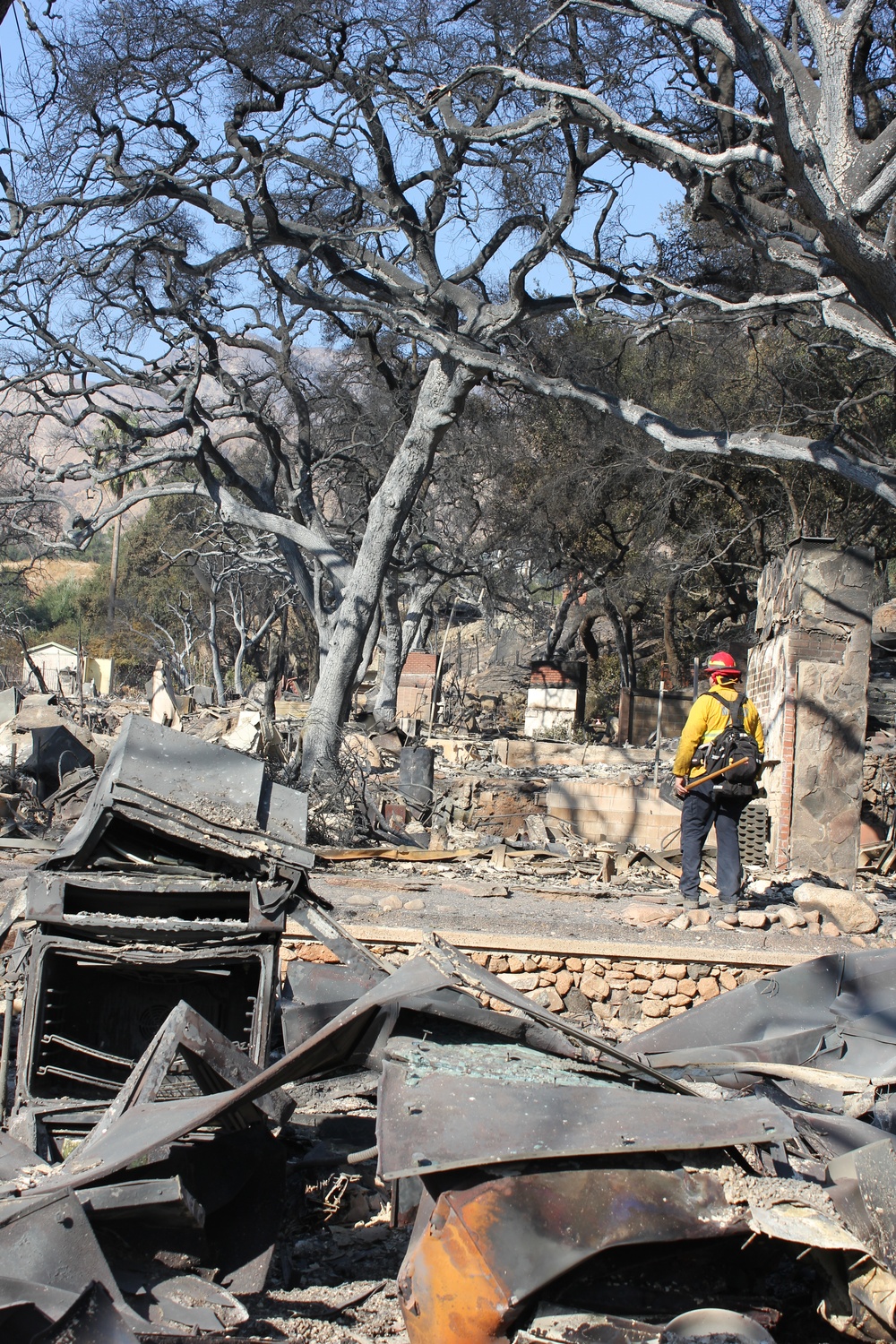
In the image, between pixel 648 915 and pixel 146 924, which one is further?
pixel 648 915

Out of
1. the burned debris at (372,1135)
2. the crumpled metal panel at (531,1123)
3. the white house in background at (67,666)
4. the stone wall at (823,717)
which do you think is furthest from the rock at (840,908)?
the white house in background at (67,666)

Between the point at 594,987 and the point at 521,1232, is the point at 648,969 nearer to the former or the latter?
the point at 594,987

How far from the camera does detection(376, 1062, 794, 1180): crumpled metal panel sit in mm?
3234

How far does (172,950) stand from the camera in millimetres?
4617

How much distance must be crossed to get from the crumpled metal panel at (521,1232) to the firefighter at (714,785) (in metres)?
5.01

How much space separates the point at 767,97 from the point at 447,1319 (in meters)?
7.58

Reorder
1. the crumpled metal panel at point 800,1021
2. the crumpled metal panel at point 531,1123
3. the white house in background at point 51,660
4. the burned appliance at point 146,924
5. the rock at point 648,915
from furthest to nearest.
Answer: the white house in background at point 51,660, the rock at point 648,915, the crumpled metal panel at point 800,1021, the burned appliance at point 146,924, the crumpled metal panel at point 531,1123

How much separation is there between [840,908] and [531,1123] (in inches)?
214

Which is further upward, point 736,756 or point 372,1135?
point 736,756

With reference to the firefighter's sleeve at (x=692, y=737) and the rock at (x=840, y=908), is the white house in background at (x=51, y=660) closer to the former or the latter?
the firefighter's sleeve at (x=692, y=737)

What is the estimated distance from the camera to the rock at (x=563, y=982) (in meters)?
7.33

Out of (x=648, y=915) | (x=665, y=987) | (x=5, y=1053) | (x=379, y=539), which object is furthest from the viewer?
(x=379, y=539)

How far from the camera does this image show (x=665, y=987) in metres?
7.28

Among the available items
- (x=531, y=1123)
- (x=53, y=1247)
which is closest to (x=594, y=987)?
(x=531, y=1123)
